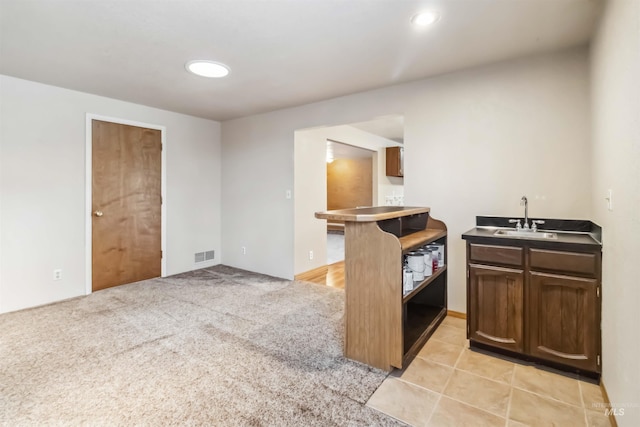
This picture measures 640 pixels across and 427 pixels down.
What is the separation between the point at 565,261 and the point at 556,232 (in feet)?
1.91

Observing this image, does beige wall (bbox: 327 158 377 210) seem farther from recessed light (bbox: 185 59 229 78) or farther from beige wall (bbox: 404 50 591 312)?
recessed light (bbox: 185 59 229 78)

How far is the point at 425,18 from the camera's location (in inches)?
82.2

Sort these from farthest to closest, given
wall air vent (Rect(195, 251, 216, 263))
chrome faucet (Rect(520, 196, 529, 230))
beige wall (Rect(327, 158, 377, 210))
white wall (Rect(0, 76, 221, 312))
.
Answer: beige wall (Rect(327, 158, 377, 210)), wall air vent (Rect(195, 251, 216, 263)), white wall (Rect(0, 76, 221, 312)), chrome faucet (Rect(520, 196, 529, 230))

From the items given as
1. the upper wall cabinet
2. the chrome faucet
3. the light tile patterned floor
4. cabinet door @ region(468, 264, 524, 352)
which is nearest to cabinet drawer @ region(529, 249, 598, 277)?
cabinet door @ region(468, 264, 524, 352)

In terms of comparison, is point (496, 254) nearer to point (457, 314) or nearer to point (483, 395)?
point (483, 395)

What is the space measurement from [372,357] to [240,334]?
3.77ft

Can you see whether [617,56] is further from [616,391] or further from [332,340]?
[332,340]

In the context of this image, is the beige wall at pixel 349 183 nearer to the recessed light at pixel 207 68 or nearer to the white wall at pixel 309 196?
the white wall at pixel 309 196

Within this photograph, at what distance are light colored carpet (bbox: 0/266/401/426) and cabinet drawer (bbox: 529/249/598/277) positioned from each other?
1284mm

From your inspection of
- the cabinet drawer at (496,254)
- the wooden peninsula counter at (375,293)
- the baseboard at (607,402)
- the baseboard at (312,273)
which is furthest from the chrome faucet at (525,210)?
the baseboard at (312,273)

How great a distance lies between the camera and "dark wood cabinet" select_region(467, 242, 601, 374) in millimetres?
1971

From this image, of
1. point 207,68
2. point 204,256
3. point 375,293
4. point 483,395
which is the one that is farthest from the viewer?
point 204,256

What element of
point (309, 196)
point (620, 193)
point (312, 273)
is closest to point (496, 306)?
point (620, 193)

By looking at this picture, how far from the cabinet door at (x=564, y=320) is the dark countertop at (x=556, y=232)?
8.4 inches
